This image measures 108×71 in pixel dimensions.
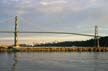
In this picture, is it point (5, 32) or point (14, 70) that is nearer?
point (14, 70)

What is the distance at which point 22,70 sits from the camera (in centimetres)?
3497

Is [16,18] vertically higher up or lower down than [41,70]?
higher up

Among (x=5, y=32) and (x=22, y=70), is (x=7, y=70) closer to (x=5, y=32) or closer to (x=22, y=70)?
(x=22, y=70)

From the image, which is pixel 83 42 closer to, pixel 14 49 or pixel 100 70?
pixel 14 49

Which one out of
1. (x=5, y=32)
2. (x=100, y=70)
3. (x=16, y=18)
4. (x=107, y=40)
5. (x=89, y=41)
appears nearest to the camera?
(x=100, y=70)

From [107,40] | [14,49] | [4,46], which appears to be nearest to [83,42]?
[107,40]

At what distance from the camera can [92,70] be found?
34969 mm

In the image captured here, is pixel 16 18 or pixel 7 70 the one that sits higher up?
pixel 16 18

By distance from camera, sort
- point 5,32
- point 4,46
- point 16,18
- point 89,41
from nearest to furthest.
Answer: point 5,32
point 16,18
point 4,46
point 89,41

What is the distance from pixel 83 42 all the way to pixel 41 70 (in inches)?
6191

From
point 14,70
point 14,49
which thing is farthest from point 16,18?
point 14,70

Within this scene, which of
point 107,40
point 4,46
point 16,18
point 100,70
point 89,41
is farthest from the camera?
point 89,41

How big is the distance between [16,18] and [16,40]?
13200mm

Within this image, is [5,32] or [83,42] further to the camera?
[83,42]
